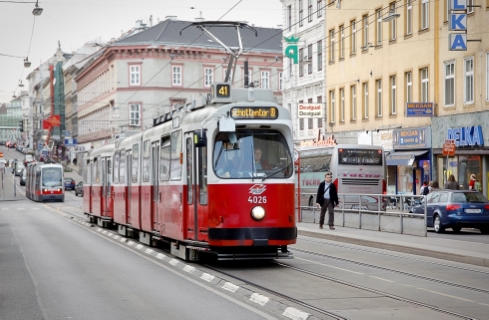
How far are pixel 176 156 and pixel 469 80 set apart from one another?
2331cm

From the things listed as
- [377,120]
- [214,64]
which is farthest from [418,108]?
[214,64]

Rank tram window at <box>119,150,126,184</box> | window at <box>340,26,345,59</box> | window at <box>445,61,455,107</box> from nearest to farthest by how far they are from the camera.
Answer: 1. tram window at <box>119,150,126,184</box>
2. window at <box>445,61,455,107</box>
3. window at <box>340,26,345,59</box>

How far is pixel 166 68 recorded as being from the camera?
96812 mm

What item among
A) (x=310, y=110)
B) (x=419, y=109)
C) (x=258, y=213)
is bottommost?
(x=258, y=213)

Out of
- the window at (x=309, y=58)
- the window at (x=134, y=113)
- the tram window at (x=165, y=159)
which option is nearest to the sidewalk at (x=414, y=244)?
the tram window at (x=165, y=159)

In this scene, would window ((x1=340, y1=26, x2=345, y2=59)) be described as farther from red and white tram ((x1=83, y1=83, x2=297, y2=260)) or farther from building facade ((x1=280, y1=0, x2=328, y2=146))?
red and white tram ((x1=83, y1=83, x2=297, y2=260))

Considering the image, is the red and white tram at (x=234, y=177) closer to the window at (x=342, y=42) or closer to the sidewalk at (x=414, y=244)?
the sidewalk at (x=414, y=244)

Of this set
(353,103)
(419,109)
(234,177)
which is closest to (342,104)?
(353,103)

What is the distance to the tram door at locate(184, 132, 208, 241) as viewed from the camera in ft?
57.2

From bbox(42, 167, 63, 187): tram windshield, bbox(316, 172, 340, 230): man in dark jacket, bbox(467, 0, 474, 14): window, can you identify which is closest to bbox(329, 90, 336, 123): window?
bbox(467, 0, 474, 14): window

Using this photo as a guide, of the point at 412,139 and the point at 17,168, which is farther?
the point at 17,168

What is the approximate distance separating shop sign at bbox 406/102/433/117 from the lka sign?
16.6ft

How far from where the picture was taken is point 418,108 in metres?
42.3

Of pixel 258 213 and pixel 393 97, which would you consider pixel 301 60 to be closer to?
pixel 393 97
